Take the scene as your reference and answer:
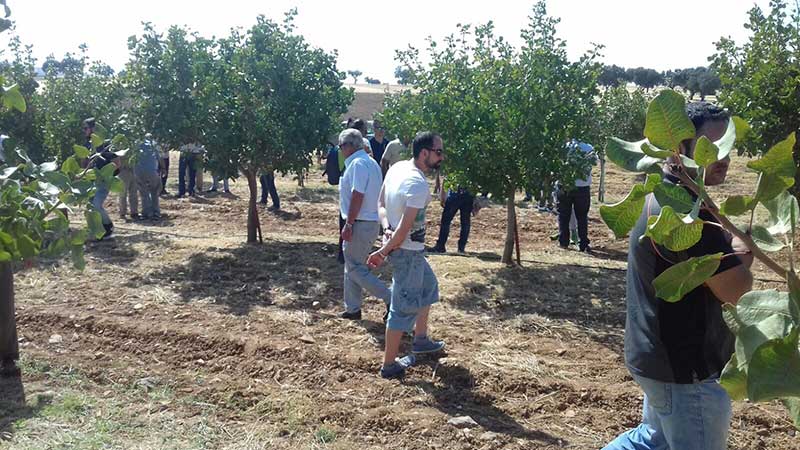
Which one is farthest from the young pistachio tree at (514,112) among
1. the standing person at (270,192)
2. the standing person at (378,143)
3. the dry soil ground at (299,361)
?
the standing person at (270,192)

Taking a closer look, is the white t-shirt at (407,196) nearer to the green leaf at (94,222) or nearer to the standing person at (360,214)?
the standing person at (360,214)

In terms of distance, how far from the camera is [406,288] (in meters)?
5.20

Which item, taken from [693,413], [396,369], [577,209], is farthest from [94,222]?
[577,209]

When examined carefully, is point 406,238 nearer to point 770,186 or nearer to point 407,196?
point 407,196

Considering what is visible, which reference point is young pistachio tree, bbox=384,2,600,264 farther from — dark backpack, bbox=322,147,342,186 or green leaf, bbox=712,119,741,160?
green leaf, bbox=712,119,741,160

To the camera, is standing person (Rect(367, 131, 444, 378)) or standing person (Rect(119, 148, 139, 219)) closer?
standing person (Rect(367, 131, 444, 378))

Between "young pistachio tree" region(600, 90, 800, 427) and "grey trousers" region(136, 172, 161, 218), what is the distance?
12752mm

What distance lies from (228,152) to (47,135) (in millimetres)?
3452

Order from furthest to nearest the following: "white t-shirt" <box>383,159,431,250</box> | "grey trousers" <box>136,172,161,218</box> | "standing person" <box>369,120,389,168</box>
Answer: "grey trousers" <box>136,172,161,218</box> < "standing person" <box>369,120,389,168</box> < "white t-shirt" <box>383,159,431,250</box>

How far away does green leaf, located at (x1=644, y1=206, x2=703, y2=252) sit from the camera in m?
1.16

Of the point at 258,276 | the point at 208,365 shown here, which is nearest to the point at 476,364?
the point at 208,365

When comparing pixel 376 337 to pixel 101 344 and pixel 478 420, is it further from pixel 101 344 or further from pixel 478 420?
pixel 101 344

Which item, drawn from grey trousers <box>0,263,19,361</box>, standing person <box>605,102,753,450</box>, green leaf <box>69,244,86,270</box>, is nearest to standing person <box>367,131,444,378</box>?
green leaf <box>69,244,86,270</box>

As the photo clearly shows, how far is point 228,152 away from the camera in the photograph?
9750mm
